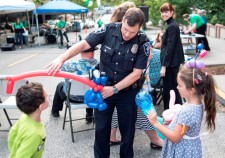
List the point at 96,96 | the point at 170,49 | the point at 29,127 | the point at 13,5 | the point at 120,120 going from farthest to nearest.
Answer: the point at 13,5, the point at 170,49, the point at 120,120, the point at 96,96, the point at 29,127

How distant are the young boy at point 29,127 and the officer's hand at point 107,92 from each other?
51 cm

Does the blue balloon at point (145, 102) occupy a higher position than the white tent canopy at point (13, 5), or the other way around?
the white tent canopy at point (13, 5)

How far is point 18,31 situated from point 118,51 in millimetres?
16121

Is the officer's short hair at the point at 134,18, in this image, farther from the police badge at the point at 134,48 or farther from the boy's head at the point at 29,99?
the boy's head at the point at 29,99

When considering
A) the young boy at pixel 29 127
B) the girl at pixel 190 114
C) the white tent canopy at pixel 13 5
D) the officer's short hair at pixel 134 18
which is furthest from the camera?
the white tent canopy at pixel 13 5

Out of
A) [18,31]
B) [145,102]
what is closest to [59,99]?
[145,102]

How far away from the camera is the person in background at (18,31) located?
17484mm

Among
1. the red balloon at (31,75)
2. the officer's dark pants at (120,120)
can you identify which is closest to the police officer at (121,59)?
the officer's dark pants at (120,120)

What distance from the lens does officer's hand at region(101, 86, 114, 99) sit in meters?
2.58

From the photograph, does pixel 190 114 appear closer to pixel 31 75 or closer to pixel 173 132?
pixel 173 132

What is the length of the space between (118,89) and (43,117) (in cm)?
281

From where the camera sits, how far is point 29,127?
2115 mm

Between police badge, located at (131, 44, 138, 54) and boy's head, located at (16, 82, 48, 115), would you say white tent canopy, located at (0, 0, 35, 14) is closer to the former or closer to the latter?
police badge, located at (131, 44, 138, 54)

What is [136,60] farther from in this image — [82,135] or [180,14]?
[180,14]
